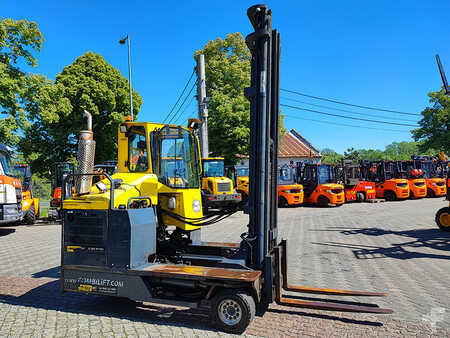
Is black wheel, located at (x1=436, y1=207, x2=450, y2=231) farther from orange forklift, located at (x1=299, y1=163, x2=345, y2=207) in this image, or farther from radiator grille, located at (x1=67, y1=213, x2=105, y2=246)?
radiator grille, located at (x1=67, y1=213, x2=105, y2=246)

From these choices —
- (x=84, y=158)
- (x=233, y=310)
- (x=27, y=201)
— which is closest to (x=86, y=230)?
(x=84, y=158)

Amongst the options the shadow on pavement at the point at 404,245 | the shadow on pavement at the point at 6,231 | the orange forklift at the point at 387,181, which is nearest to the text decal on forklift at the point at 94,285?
the shadow on pavement at the point at 404,245

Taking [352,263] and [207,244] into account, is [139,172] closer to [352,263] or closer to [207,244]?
[207,244]

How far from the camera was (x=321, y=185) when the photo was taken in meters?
20.6

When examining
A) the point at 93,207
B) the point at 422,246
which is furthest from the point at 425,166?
the point at 93,207

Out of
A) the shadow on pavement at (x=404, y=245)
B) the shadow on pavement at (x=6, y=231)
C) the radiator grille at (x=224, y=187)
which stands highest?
the radiator grille at (x=224, y=187)

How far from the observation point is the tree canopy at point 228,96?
24734 mm

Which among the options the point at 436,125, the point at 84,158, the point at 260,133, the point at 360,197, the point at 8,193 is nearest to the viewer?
the point at 260,133

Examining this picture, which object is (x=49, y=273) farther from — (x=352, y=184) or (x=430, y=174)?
(x=430, y=174)

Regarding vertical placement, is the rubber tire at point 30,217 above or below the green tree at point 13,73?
below

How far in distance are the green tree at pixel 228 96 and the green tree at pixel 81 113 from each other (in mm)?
6599

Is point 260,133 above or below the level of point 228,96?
below

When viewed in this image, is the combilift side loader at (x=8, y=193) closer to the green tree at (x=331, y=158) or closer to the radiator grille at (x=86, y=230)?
the radiator grille at (x=86, y=230)

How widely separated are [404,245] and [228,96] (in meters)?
19.6
